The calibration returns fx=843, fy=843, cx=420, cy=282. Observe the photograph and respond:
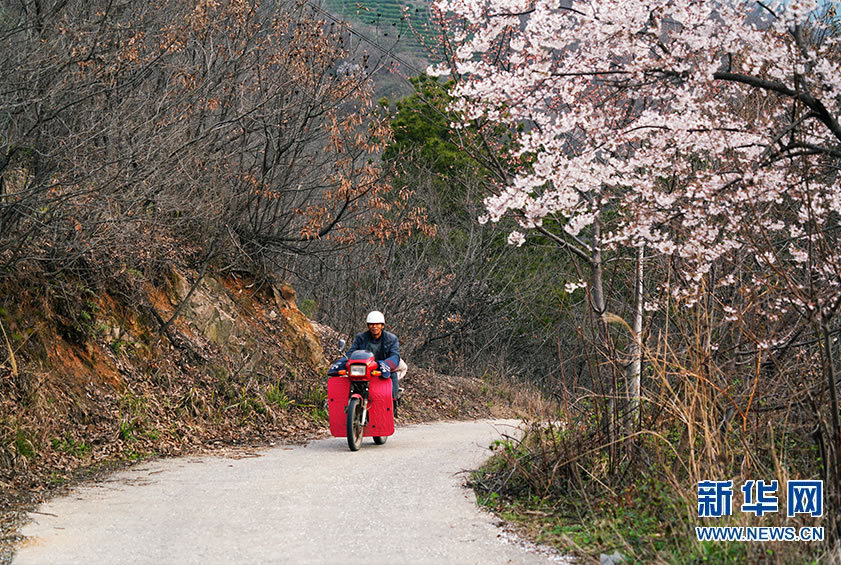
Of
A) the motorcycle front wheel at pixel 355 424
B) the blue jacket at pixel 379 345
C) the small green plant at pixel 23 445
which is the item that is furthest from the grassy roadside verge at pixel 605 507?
the small green plant at pixel 23 445

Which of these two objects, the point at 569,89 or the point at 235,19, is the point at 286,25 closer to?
the point at 235,19

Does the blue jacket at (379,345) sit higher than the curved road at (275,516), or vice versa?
the blue jacket at (379,345)

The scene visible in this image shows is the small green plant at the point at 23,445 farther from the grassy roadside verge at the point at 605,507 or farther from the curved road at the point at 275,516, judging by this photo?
the grassy roadside verge at the point at 605,507

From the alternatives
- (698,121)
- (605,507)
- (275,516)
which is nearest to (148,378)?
(275,516)

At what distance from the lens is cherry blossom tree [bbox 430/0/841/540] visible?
604 centimetres

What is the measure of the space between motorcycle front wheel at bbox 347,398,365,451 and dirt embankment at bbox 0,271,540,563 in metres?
1.46

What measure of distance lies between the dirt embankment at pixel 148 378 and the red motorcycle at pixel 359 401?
1290mm

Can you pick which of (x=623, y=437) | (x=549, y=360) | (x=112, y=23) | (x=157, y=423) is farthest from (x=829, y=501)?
(x=549, y=360)

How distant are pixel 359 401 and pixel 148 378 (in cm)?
304

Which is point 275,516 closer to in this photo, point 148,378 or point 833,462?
point 833,462

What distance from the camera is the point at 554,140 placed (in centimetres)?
819

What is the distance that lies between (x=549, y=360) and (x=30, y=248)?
22582 millimetres

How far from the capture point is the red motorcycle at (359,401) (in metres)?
10.9

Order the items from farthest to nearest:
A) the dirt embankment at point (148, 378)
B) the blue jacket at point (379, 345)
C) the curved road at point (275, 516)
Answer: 1. the blue jacket at point (379, 345)
2. the dirt embankment at point (148, 378)
3. the curved road at point (275, 516)
